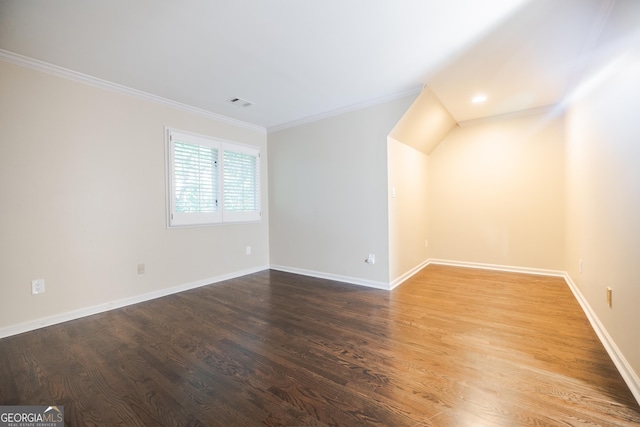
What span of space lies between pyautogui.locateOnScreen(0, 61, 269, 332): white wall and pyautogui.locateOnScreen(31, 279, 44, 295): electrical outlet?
0.04m

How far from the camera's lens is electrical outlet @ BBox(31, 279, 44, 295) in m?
2.38

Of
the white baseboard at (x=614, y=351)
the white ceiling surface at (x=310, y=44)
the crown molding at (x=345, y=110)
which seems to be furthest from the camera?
the crown molding at (x=345, y=110)

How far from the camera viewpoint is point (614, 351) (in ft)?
5.90

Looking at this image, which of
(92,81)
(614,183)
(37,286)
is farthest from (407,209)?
(37,286)

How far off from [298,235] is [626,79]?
12.1 feet

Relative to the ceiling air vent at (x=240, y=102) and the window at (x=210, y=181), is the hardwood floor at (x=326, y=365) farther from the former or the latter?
the ceiling air vent at (x=240, y=102)

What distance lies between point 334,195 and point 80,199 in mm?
2894

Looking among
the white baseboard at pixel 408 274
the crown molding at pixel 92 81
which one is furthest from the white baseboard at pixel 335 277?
the crown molding at pixel 92 81

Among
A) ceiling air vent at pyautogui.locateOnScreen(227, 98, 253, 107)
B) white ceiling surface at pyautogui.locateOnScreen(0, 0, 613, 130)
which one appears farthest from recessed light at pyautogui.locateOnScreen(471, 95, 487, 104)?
ceiling air vent at pyautogui.locateOnScreen(227, 98, 253, 107)

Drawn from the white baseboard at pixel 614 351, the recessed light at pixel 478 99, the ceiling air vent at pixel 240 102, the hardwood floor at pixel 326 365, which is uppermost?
Result: the ceiling air vent at pixel 240 102

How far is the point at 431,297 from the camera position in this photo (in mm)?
3082

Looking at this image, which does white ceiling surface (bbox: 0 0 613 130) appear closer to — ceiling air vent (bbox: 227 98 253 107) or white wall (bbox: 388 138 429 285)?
ceiling air vent (bbox: 227 98 253 107)

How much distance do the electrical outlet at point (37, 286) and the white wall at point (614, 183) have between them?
442 centimetres

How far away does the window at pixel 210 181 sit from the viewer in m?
3.39
